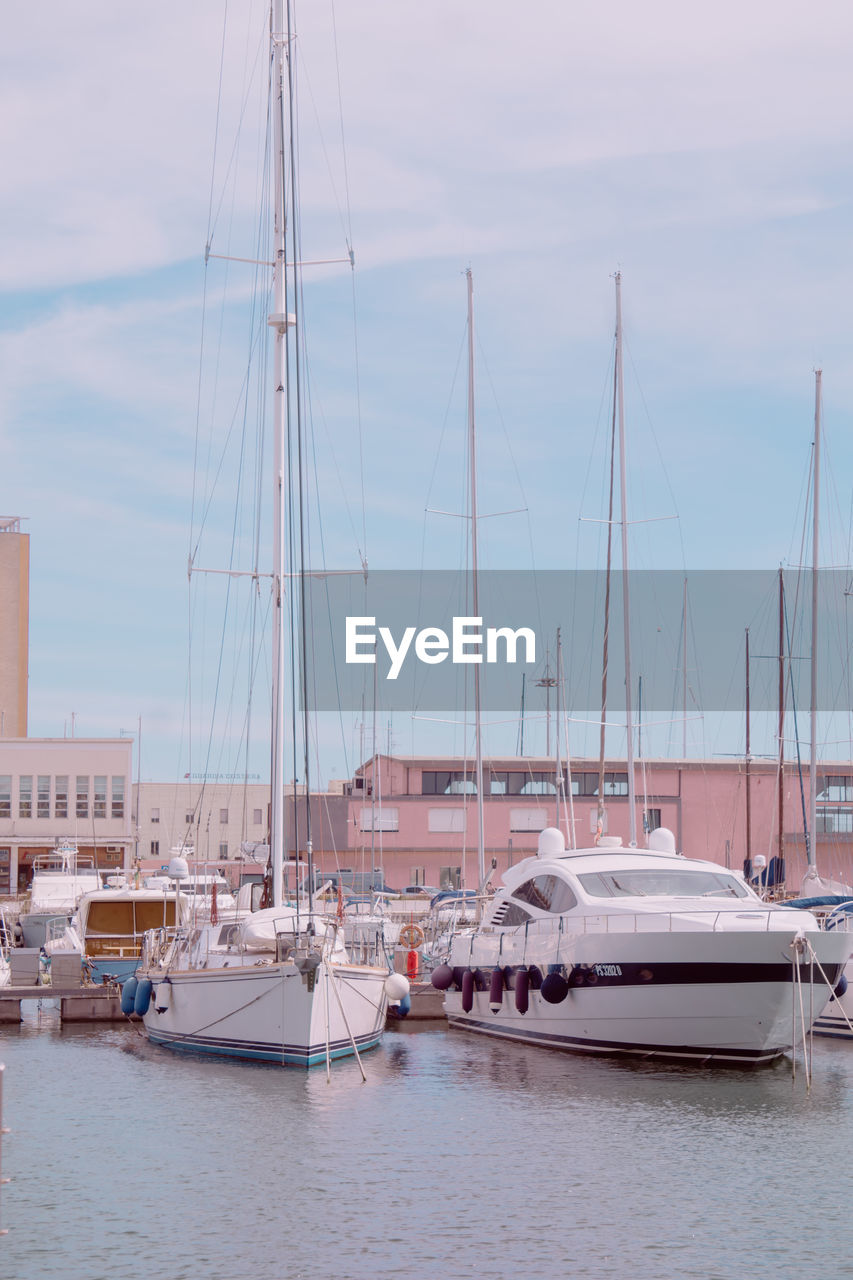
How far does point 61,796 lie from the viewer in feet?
309

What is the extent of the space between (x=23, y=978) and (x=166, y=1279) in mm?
29282

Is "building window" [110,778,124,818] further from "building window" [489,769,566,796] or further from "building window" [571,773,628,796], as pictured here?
"building window" [571,773,628,796]

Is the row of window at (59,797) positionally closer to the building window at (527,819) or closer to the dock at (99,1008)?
the building window at (527,819)

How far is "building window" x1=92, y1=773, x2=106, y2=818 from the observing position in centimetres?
9412

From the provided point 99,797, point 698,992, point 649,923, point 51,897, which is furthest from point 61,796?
point 698,992

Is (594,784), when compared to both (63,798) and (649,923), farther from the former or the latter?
(649,923)

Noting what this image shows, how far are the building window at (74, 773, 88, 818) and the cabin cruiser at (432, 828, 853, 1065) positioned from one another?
6621 cm

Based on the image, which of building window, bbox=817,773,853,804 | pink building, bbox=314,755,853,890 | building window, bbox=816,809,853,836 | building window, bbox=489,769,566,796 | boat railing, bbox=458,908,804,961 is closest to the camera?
boat railing, bbox=458,908,804,961

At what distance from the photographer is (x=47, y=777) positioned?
9444cm

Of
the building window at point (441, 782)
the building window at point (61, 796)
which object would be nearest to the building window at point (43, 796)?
the building window at point (61, 796)

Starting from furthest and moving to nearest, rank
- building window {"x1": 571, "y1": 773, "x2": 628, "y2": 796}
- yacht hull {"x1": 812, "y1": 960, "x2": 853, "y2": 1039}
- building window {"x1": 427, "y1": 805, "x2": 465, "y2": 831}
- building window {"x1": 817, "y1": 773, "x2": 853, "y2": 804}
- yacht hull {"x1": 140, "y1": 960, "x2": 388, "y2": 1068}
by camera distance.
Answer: building window {"x1": 571, "y1": 773, "x2": 628, "y2": 796}
building window {"x1": 427, "y1": 805, "x2": 465, "y2": 831}
building window {"x1": 817, "y1": 773, "x2": 853, "y2": 804}
yacht hull {"x1": 812, "y1": 960, "x2": 853, "y2": 1039}
yacht hull {"x1": 140, "y1": 960, "x2": 388, "y2": 1068}

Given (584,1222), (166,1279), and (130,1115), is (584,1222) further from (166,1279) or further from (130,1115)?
(130,1115)

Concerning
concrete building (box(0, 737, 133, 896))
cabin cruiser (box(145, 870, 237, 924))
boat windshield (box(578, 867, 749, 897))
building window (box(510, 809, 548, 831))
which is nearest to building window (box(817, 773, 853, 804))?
building window (box(510, 809, 548, 831))

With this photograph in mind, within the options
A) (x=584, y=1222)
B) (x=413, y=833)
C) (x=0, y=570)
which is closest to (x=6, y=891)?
(x=413, y=833)
